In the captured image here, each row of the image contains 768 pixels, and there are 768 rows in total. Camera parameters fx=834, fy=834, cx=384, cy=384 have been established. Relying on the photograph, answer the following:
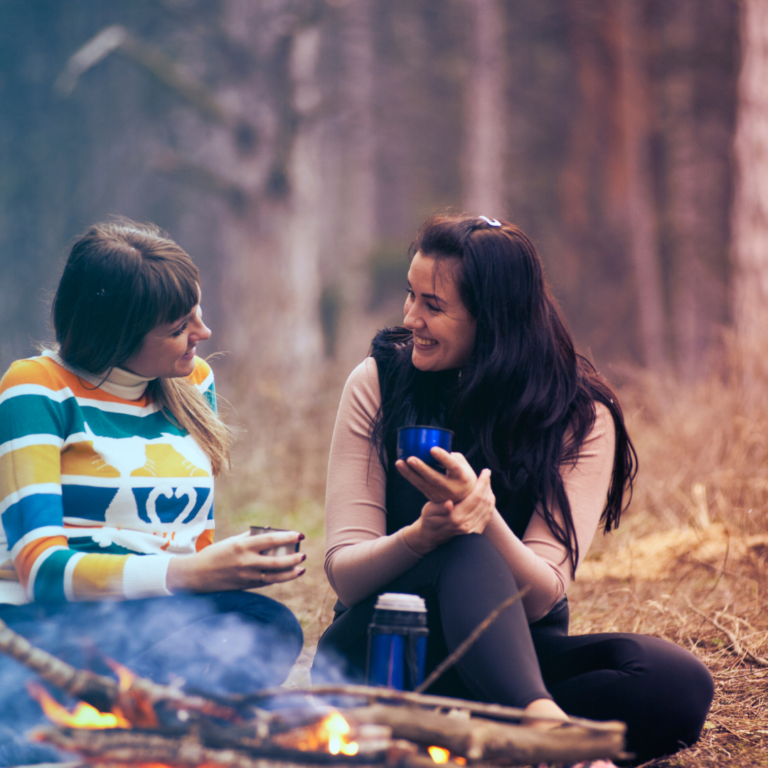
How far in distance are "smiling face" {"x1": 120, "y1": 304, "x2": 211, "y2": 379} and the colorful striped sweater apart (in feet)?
0.29

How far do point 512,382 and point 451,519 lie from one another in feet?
1.69

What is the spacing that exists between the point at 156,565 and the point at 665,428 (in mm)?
3723

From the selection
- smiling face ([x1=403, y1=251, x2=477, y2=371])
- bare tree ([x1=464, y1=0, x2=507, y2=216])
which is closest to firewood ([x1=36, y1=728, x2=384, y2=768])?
smiling face ([x1=403, y1=251, x2=477, y2=371])

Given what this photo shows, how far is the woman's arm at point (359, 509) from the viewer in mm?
1870

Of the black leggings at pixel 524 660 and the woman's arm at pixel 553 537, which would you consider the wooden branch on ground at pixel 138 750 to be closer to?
the black leggings at pixel 524 660

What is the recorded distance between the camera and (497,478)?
2.07 metres

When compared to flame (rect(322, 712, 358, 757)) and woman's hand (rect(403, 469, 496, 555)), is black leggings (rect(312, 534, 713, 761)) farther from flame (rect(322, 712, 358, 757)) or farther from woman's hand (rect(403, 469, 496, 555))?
flame (rect(322, 712, 358, 757))

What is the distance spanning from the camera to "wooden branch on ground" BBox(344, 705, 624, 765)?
1.26 m

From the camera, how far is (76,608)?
1.74 meters

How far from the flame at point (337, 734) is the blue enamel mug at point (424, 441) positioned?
0.54m

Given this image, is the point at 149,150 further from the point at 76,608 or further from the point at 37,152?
the point at 76,608

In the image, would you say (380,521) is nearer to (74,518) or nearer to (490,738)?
(74,518)

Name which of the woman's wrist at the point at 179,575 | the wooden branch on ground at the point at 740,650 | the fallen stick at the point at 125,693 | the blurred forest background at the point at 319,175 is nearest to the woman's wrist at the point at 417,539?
the woman's wrist at the point at 179,575

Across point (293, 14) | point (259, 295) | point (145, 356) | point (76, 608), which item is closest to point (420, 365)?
point (145, 356)
